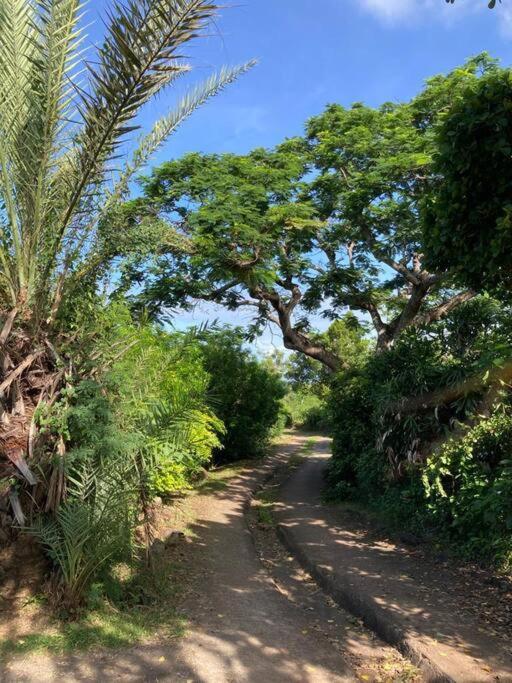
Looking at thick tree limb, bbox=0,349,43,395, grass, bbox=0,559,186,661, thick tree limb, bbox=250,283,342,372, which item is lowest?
grass, bbox=0,559,186,661

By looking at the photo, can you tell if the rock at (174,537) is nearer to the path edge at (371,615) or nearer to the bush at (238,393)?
the path edge at (371,615)

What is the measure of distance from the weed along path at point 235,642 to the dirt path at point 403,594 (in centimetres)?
22

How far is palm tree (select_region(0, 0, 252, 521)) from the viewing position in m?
3.94

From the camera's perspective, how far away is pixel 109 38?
381cm

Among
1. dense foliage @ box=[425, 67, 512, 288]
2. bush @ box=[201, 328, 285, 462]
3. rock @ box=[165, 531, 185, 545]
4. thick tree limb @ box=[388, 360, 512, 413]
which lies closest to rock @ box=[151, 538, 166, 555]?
rock @ box=[165, 531, 185, 545]

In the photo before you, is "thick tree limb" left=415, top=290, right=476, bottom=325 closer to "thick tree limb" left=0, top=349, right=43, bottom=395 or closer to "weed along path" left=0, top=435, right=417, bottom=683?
"weed along path" left=0, top=435, right=417, bottom=683

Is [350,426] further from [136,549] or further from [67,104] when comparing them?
[67,104]

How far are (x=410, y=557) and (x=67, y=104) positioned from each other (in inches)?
256

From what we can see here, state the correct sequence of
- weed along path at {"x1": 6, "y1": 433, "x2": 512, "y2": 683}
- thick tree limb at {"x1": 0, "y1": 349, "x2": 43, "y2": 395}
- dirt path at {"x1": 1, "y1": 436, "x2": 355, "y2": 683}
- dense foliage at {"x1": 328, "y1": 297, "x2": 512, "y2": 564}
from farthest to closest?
dense foliage at {"x1": 328, "y1": 297, "x2": 512, "y2": 564} → thick tree limb at {"x1": 0, "y1": 349, "x2": 43, "y2": 395} → weed along path at {"x1": 6, "y1": 433, "x2": 512, "y2": 683} → dirt path at {"x1": 1, "y1": 436, "x2": 355, "y2": 683}

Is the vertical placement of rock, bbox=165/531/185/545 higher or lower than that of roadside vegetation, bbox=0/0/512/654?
lower

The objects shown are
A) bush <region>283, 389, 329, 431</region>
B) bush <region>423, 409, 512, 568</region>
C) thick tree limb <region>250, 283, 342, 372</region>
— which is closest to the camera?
bush <region>423, 409, 512, 568</region>

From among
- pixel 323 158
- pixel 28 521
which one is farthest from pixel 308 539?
pixel 323 158

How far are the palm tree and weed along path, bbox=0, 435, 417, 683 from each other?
1424 millimetres

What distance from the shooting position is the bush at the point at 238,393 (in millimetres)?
15133
